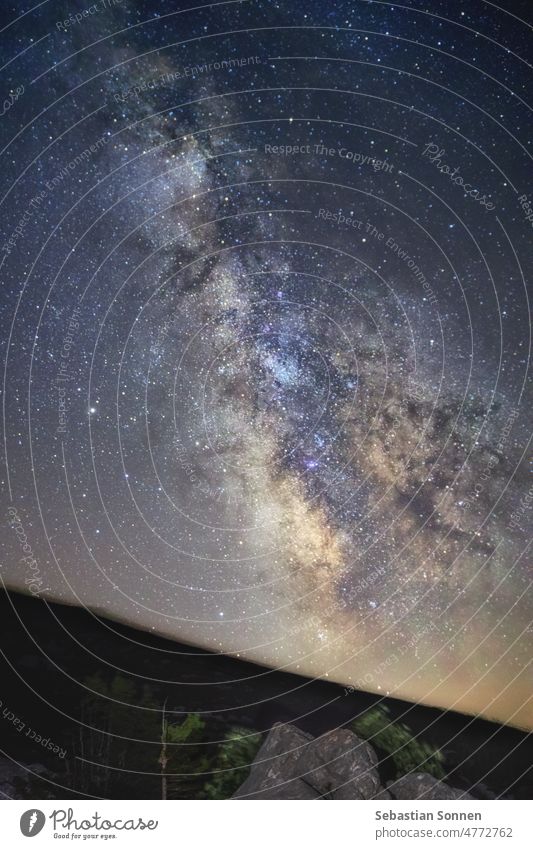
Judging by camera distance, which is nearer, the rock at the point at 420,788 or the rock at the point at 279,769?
the rock at the point at 279,769

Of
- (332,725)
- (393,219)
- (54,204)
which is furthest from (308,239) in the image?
(332,725)

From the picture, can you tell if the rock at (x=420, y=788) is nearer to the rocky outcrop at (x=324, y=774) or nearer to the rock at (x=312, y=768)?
the rocky outcrop at (x=324, y=774)

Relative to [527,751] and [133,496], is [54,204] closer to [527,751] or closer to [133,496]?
[133,496]

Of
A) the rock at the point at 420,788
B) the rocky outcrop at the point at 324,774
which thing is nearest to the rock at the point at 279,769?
the rocky outcrop at the point at 324,774

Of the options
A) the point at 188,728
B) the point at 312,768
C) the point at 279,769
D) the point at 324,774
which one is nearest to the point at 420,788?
the point at 324,774

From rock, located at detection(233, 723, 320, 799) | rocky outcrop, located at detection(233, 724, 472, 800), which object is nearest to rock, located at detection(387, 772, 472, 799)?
rocky outcrop, located at detection(233, 724, 472, 800)

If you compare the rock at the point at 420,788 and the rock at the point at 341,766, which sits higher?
the rock at the point at 341,766

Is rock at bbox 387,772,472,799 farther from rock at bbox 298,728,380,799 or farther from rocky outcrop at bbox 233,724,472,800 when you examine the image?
rock at bbox 298,728,380,799
